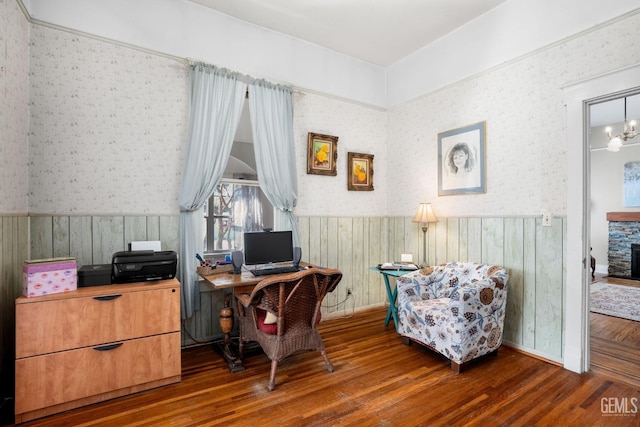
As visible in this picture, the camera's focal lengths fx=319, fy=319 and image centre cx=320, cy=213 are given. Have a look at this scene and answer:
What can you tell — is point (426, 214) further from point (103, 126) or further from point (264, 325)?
point (103, 126)

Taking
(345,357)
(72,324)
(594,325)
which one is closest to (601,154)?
(594,325)

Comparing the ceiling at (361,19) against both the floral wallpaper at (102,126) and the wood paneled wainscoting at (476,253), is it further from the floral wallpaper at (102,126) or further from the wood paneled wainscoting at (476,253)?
the wood paneled wainscoting at (476,253)

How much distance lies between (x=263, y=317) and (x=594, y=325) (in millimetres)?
3748

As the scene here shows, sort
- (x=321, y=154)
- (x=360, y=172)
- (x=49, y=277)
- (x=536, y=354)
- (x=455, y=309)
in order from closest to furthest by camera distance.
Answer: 1. (x=49, y=277)
2. (x=455, y=309)
3. (x=536, y=354)
4. (x=321, y=154)
5. (x=360, y=172)

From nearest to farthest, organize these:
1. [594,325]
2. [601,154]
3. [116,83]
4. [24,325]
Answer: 1. [24,325]
2. [116,83]
3. [594,325]
4. [601,154]

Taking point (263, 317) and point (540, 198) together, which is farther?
point (540, 198)

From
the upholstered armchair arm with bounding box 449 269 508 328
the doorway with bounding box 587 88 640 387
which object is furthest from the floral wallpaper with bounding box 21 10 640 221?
the doorway with bounding box 587 88 640 387

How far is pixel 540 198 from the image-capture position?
287 centimetres

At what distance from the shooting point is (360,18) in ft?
11.1

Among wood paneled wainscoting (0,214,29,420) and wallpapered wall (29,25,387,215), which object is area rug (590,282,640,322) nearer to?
wallpapered wall (29,25,387,215)

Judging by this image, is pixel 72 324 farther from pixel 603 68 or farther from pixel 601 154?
pixel 601 154

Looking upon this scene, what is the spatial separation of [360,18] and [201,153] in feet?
7.21

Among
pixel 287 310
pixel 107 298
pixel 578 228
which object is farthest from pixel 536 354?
pixel 107 298

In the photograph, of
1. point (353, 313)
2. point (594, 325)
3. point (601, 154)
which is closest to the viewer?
point (594, 325)
